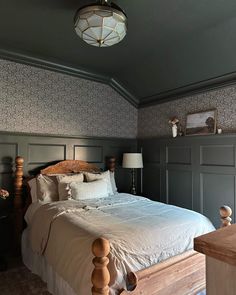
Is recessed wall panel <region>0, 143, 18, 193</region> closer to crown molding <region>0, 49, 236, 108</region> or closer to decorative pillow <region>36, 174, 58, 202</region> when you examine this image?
decorative pillow <region>36, 174, 58, 202</region>

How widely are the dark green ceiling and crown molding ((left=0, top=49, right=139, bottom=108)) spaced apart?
0.05ft

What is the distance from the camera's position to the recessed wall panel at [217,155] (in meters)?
3.08

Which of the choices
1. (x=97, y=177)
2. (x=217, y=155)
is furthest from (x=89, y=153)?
(x=217, y=155)

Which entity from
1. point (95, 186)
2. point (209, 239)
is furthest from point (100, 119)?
point (209, 239)

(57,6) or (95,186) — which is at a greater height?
(57,6)

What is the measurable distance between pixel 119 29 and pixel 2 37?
1.71 metres

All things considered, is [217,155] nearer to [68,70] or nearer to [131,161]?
[131,161]

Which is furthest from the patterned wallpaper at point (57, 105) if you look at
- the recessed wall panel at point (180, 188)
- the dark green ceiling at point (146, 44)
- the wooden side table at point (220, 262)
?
the wooden side table at point (220, 262)

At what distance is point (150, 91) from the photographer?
4.16 m

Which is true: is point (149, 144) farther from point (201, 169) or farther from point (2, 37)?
point (2, 37)

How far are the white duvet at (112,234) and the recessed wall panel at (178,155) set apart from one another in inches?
50.1

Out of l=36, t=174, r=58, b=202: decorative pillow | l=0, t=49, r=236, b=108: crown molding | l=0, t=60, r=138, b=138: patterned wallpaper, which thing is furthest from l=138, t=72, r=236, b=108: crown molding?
l=36, t=174, r=58, b=202: decorative pillow

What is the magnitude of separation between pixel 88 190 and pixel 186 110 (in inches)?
82.2

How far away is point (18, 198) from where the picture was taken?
10.0 feet
